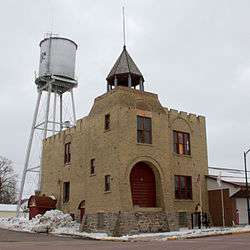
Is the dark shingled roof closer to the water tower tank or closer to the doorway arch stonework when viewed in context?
the doorway arch stonework

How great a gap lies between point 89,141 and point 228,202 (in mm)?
13694

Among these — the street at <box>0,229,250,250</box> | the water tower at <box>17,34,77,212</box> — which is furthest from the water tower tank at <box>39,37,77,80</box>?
the street at <box>0,229,250,250</box>

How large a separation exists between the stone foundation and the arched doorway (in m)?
1.68

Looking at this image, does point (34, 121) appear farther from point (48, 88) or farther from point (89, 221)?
point (89, 221)

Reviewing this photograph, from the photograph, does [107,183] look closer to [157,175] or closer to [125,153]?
[125,153]

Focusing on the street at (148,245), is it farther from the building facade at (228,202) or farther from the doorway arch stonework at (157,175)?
the building facade at (228,202)

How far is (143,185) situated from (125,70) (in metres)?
10.4

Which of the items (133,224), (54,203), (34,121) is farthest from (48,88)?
(133,224)

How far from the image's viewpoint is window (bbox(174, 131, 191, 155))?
40562 millimetres

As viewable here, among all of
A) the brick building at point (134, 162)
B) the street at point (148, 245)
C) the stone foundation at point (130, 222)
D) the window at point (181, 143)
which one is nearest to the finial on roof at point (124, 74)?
the brick building at point (134, 162)

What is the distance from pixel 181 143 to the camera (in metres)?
41.0

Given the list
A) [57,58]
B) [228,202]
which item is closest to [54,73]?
[57,58]

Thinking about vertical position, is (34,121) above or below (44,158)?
above

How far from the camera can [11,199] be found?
105m
